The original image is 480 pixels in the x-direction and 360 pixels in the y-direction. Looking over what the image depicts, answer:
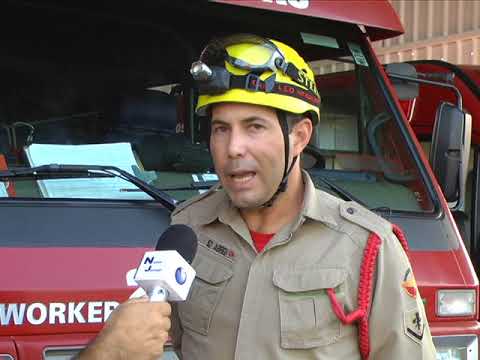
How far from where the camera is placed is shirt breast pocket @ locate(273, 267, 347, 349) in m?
1.54

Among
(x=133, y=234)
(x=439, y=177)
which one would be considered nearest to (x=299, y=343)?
(x=133, y=234)

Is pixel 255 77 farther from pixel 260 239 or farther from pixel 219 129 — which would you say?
pixel 260 239

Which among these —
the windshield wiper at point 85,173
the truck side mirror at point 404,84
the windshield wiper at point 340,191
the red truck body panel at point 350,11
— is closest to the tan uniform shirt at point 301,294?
the windshield wiper at point 85,173

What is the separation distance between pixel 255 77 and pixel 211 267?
415 mm

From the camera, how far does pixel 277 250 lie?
1640 mm

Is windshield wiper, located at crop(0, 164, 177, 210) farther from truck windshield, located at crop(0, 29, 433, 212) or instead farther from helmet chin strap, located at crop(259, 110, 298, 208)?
helmet chin strap, located at crop(259, 110, 298, 208)

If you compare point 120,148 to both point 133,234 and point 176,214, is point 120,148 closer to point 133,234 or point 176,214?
point 133,234

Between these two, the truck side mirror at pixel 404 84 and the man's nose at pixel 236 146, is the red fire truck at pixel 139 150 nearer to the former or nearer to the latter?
the truck side mirror at pixel 404 84

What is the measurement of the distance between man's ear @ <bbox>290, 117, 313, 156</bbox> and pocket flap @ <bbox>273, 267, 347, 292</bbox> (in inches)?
11.2

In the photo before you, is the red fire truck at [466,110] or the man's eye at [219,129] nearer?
the man's eye at [219,129]

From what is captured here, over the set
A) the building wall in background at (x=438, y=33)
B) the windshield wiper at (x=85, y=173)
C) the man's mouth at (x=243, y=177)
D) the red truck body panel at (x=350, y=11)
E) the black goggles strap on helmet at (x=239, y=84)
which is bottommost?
the man's mouth at (x=243, y=177)

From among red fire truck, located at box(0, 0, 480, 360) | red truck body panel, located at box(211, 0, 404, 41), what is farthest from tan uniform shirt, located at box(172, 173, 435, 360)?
red truck body panel, located at box(211, 0, 404, 41)

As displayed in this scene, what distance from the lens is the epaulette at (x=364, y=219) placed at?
1.61 m

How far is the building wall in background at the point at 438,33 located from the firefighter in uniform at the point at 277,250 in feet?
24.3
